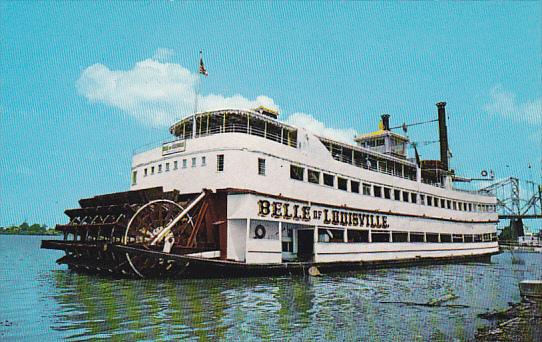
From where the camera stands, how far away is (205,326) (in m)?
8.88

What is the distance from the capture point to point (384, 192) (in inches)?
1051

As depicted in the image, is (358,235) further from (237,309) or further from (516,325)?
(516,325)

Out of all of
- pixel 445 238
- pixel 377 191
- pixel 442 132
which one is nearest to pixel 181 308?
pixel 377 191

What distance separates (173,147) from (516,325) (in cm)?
1547

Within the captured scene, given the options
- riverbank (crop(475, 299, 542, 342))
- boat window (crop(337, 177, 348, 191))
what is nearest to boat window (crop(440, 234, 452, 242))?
boat window (crop(337, 177, 348, 191))

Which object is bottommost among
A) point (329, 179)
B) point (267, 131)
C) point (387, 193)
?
point (387, 193)

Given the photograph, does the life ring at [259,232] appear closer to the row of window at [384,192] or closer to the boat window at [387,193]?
→ the row of window at [384,192]

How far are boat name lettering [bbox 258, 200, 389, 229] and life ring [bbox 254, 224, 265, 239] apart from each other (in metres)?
0.68

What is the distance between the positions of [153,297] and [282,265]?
6.65 m

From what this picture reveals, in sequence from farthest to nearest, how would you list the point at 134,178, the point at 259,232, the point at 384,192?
the point at 384,192 < the point at 134,178 < the point at 259,232

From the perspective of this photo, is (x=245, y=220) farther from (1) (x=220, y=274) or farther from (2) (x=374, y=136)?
(2) (x=374, y=136)

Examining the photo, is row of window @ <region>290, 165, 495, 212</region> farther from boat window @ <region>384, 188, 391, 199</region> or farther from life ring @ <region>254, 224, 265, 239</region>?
life ring @ <region>254, 224, 265, 239</region>

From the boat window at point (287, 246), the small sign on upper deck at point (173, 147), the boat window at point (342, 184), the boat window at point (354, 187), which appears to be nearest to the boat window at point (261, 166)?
the small sign on upper deck at point (173, 147)

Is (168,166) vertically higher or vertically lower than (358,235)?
higher
